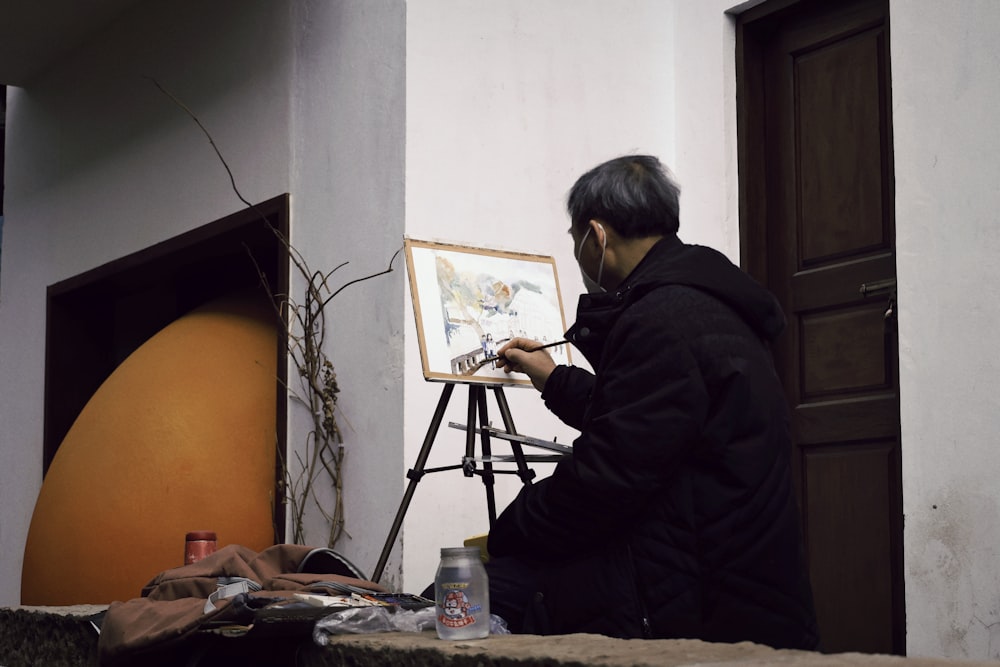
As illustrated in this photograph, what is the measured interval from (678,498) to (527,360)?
4.06ft

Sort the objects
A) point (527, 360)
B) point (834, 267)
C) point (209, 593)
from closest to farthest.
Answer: point (209, 593)
point (527, 360)
point (834, 267)

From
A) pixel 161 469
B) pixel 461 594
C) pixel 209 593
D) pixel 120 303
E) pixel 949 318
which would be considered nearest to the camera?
pixel 461 594

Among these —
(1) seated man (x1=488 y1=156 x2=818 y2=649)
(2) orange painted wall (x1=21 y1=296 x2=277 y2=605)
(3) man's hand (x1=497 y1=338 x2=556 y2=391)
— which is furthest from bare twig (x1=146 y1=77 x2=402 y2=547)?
(1) seated man (x1=488 y1=156 x2=818 y2=649)

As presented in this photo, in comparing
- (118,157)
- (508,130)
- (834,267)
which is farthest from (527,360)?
(118,157)

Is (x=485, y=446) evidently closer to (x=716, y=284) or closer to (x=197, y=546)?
(x=197, y=546)

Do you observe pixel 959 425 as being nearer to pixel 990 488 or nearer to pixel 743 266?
pixel 990 488

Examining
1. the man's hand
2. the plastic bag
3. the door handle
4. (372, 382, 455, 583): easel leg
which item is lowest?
the plastic bag

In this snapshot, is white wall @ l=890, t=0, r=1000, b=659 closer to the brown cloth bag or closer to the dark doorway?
the brown cloth bag

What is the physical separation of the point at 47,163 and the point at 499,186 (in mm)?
3861

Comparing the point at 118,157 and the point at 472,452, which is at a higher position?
the point at 118,157

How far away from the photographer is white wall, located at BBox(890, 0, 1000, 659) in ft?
13.5

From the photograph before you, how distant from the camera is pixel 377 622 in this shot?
2885 millimetres

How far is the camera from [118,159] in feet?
22.9

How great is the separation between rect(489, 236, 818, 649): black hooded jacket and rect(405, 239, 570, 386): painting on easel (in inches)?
47.2
